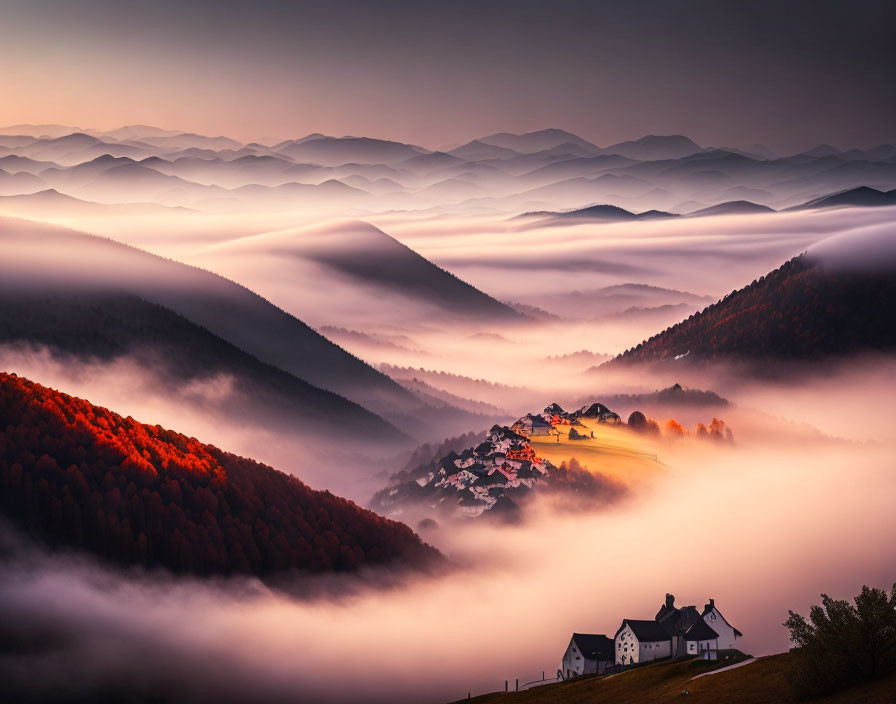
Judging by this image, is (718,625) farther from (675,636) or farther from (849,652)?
(849,652)

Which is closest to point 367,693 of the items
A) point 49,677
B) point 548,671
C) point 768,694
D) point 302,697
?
point 302,697

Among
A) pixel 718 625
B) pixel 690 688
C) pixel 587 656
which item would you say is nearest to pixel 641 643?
pixel 718 625

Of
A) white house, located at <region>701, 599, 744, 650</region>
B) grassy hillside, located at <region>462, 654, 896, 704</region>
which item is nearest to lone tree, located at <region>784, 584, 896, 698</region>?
grassy hillside, located at <region>462, 654, 896, 704</region>

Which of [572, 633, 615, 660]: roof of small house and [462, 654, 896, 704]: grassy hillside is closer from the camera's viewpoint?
[462, 654, 896, 704]: grassy hillside

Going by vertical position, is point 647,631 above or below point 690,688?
above

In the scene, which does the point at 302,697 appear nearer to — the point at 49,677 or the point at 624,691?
the point at 49,677

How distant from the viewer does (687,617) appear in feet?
536

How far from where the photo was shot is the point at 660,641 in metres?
161

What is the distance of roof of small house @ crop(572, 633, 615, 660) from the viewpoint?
6629 inches

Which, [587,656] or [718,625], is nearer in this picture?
[718,625]

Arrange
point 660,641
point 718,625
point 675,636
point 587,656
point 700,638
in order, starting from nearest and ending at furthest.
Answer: point 700,638 → point 675,636 → point 660,641 → point 718,625 → point 587,656

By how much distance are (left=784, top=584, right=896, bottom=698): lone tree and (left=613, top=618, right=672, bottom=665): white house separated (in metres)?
58.9

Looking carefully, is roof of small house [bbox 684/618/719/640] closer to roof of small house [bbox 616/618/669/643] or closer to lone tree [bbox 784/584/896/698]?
roof of small house [bbox 616/618/669/643]

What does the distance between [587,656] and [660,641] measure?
38.4 feet
